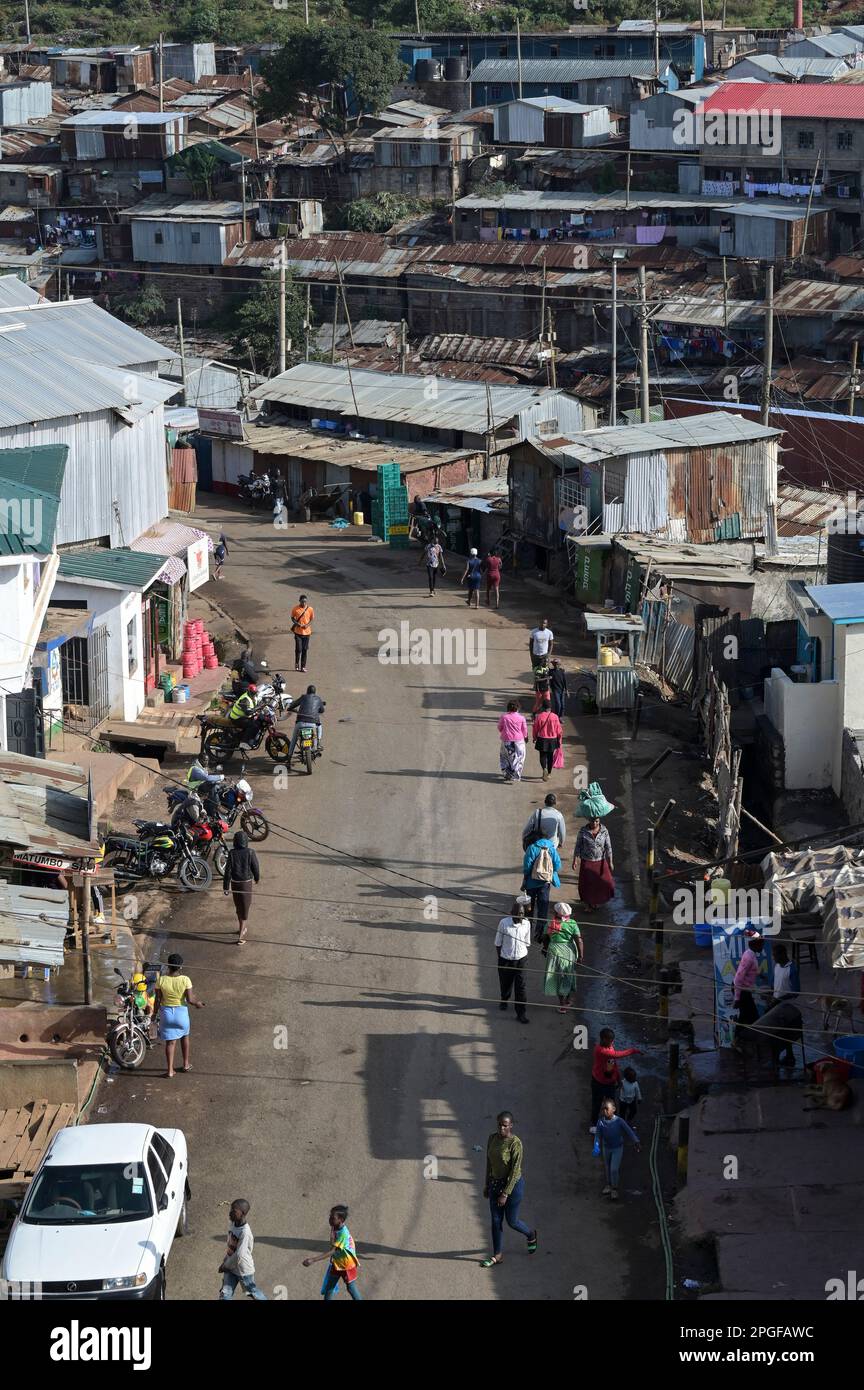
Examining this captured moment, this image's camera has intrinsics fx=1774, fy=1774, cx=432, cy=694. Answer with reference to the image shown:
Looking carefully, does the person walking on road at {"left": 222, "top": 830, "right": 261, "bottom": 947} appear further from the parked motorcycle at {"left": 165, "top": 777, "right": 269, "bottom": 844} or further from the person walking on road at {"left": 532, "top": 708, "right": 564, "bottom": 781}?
the person walking on road at {"left": 532, "top": 708, "right": 564, "bottom": 781}

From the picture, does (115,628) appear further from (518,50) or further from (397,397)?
(518,50)

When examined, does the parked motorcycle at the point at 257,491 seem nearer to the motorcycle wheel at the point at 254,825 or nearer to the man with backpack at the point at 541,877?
the motorcycle wheel at the point at 254,825

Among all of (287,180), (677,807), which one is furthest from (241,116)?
(677,807)

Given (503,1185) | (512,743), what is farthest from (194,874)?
(503,1185)

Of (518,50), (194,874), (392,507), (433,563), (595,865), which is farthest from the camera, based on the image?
(518,50)

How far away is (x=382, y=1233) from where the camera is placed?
13.8 meters

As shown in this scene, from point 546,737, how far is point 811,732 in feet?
11.5

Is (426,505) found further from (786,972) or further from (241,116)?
(241,116)

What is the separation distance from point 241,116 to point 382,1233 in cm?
7506

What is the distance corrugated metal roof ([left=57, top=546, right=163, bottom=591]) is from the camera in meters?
26.5

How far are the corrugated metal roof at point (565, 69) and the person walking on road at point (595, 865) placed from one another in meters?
63.1

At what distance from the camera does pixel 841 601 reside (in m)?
23.8

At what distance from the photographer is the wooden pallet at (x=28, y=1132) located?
47.4 feet

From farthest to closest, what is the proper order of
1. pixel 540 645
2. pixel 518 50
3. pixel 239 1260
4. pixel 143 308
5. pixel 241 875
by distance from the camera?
pixel 518 50, pixel 143 308, pixel 540 645, pixel 241 875, pixel 239 1260
